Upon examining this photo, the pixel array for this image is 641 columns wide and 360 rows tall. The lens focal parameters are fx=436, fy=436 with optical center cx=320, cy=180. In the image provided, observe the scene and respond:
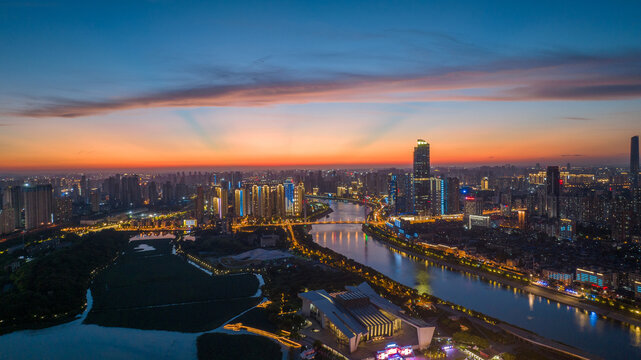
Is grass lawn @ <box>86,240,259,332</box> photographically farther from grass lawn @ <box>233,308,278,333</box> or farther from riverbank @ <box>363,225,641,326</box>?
riverbank @ <box>363,225,641,326</box>

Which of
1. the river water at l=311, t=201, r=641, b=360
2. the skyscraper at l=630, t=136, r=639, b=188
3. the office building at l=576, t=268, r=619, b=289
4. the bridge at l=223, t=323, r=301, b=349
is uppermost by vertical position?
the skyscraper at l=630, t=136, r=639, b=188

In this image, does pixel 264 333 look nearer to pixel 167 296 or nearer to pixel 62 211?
pixel 167 296

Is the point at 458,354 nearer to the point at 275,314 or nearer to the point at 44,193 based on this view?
the point at 275,314

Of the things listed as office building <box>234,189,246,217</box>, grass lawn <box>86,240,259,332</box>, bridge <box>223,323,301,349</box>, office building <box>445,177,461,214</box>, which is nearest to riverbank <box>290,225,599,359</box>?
bridge <box>223,323,301,349</box>

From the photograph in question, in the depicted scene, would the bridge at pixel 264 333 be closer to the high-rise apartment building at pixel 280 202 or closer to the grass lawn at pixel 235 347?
the grass lawn at pixel 235 347

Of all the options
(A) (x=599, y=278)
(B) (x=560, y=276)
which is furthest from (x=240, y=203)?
(A) (x=599, y=278)

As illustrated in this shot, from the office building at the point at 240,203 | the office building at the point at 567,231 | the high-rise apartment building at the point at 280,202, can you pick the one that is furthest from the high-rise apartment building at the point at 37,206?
the office building at the point at 567,231
